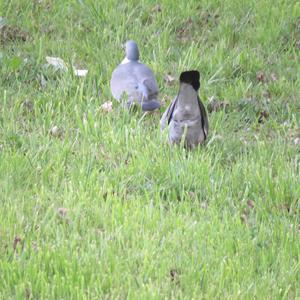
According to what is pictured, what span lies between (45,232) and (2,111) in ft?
6.07

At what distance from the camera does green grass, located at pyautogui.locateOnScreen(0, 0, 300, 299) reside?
4191 mm

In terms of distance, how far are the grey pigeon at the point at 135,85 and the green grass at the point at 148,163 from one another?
138mm

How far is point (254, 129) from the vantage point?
637 cm

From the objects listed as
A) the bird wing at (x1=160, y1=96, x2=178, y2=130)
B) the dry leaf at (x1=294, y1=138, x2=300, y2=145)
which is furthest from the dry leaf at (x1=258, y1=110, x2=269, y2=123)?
the bird wing at (x1=160, y1=96, x2=178, y2=130)

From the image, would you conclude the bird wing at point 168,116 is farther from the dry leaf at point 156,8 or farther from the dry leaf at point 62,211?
the dry leaf at point 156,8

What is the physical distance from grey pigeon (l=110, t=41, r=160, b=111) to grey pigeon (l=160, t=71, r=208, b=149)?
557mm

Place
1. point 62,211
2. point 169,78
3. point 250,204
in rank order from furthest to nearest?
point 169,78
point 250,204
point 62,211

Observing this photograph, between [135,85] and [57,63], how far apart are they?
1.01 meters

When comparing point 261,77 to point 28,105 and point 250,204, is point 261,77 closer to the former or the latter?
point 28,105

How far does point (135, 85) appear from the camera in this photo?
646 centimetres

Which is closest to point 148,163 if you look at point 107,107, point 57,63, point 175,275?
point 107,107

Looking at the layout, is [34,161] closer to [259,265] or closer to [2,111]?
[2,111]

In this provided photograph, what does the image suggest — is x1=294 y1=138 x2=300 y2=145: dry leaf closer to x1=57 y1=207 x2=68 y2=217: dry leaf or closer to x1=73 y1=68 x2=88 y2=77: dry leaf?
x1=73 y1=68 x2=88 y2=77: dry leaf

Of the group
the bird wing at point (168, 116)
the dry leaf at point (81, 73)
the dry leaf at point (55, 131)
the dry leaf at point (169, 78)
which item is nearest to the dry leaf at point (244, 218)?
the bird wing at point (168, 116)
